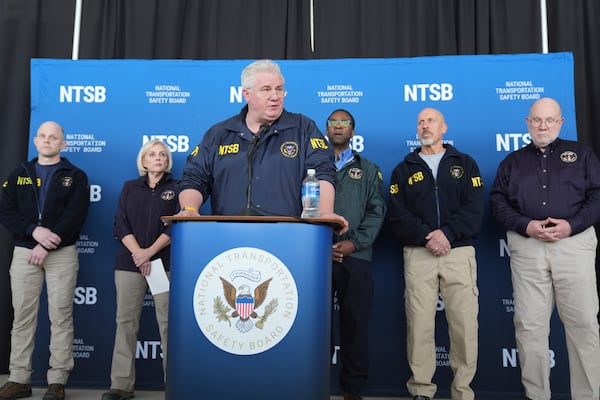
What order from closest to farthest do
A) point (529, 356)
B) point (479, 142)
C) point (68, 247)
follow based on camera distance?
point (529, 356)
point (68, 247)
point (479, 142)

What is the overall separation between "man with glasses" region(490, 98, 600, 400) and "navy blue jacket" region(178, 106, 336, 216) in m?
1.49

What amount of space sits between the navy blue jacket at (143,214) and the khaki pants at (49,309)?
0.33m

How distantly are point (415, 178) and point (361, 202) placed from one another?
34 centimetres

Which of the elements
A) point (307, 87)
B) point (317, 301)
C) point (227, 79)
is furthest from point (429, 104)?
point (317, 301)

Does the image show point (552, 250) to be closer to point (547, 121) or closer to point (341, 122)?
point (547, 121)

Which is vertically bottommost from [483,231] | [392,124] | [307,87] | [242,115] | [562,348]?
[562,348]

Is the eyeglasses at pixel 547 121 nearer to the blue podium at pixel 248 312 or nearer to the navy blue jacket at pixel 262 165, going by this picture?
the navy blue jacket at pixel 262 165

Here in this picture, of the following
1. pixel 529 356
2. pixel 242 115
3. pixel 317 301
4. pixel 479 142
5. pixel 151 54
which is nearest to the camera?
pixel 317 301

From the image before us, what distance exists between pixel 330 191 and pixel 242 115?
49 cm

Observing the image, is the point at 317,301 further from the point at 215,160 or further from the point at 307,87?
the point at 307,87

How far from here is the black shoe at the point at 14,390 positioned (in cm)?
324

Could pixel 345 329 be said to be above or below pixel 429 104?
below

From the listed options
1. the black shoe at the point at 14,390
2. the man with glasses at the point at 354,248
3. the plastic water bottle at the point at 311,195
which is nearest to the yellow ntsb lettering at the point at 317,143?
the plastic water bottle at the point at 311,195

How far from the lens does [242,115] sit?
2.31 m
